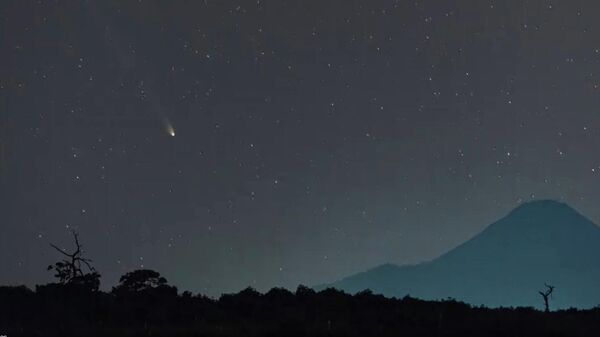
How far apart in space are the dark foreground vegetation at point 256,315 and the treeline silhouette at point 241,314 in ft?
0.13

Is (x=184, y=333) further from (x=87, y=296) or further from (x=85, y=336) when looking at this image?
(x=87, y=296)

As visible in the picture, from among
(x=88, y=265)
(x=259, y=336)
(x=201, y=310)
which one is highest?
(x=88, y=265)

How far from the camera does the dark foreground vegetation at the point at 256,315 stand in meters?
28.5

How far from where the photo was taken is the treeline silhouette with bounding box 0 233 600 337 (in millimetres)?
28531

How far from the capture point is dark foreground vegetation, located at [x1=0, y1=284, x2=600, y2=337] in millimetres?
28469

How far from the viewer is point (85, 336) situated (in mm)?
27359

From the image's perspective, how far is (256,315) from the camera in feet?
116

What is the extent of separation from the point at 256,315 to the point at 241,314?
1.03 m

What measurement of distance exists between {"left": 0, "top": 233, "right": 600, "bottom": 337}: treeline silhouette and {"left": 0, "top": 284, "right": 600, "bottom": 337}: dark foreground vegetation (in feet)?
0.13

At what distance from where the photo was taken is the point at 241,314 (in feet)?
119

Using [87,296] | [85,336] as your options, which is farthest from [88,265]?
[85,336]

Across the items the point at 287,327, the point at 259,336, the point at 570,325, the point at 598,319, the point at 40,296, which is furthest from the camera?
the point at 40,296

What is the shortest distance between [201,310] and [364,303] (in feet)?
26.4

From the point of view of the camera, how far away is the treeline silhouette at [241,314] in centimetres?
2853
